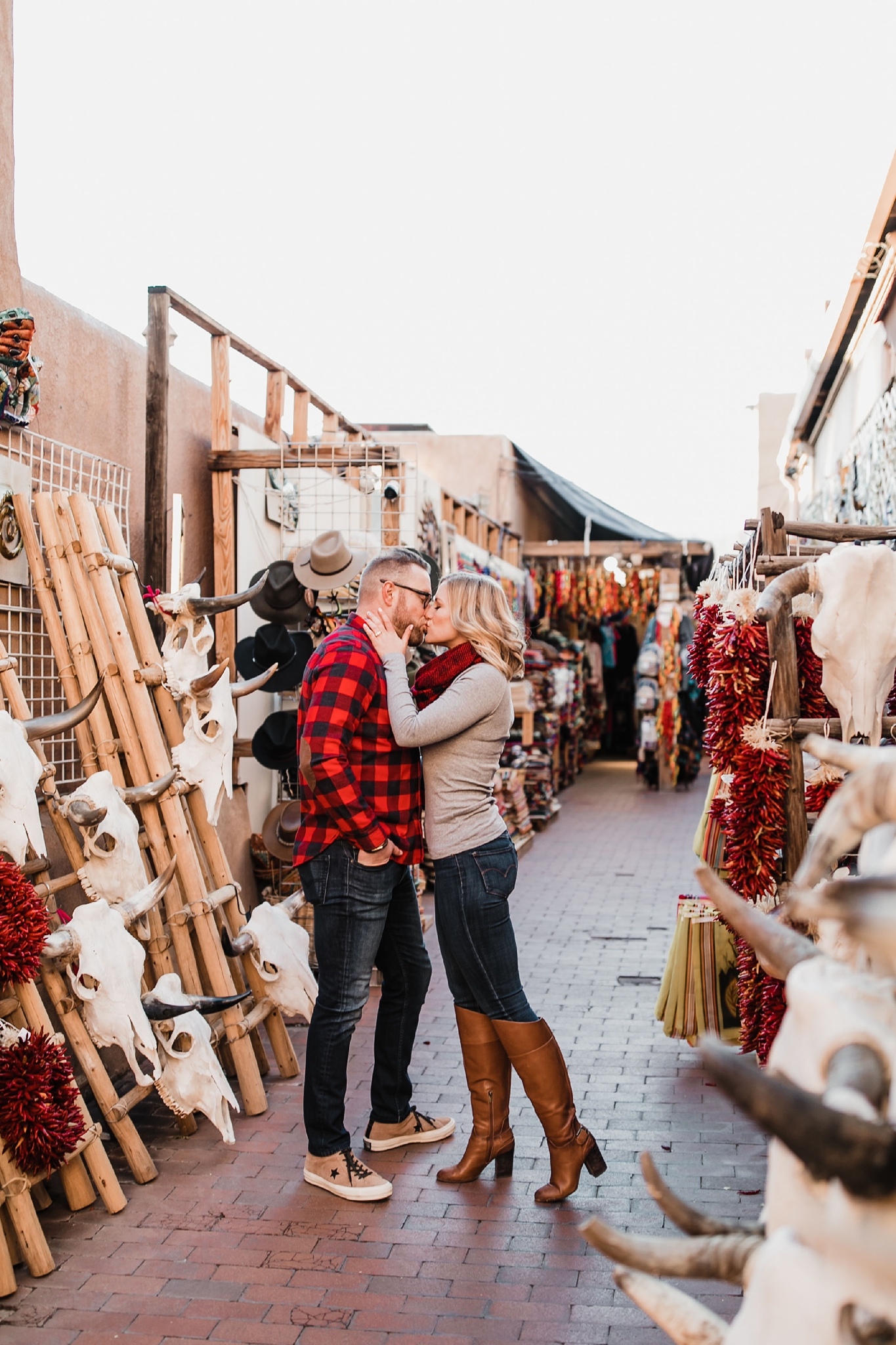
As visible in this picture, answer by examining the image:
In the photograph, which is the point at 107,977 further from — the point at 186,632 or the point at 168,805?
the point at 186,632

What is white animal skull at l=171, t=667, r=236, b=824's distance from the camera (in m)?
4.50

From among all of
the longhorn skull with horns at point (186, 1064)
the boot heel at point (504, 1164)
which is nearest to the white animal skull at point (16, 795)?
the longhorn skull with horns at point (186, 1064)

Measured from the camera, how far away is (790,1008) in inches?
55.1

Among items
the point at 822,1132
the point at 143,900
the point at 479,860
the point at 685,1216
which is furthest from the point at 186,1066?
the point at 822,1132

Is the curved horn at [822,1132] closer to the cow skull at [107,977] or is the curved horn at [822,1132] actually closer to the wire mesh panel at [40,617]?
the cow skull at [107,977]

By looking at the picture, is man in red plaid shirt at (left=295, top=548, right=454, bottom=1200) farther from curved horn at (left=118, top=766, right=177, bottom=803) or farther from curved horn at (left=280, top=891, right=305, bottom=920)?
curved horn at (left=280, top=891, right=305, bottom=920)

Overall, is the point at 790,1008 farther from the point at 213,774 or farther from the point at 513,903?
the point at 513,903

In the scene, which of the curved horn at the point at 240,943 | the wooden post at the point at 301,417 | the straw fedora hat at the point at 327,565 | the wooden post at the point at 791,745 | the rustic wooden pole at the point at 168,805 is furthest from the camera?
the wooden post at the point at 301,417

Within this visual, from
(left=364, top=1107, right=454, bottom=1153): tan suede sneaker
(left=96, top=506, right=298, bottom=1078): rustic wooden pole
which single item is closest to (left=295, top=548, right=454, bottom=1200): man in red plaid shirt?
(left=364, top=1107, right=454, bottom=1153): tan suede sneaker

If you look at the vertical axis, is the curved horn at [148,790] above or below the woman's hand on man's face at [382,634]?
below

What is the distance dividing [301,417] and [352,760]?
4882 mm

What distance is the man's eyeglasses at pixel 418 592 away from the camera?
3869mm

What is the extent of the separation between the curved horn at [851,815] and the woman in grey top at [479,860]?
88.1 inches

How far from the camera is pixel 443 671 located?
3.83m
